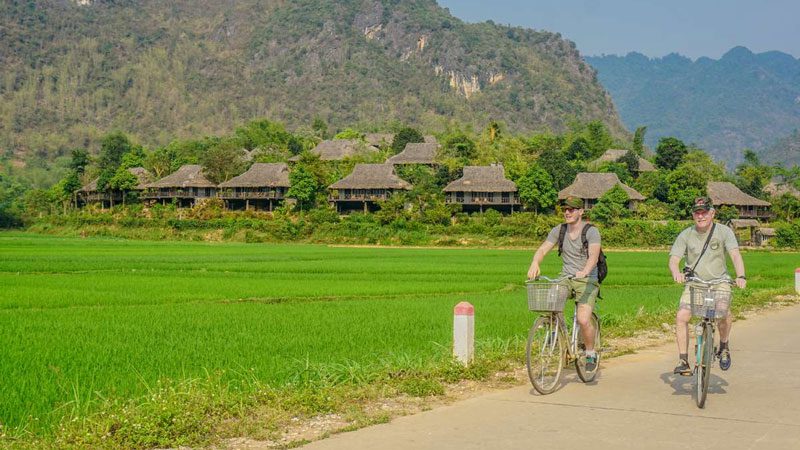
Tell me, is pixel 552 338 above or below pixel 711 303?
below

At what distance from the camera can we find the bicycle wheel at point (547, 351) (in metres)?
8.20

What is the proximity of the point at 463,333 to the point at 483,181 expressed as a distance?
5686 centimetres

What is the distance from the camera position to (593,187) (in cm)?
6588

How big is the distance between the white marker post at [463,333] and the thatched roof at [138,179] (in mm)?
71315

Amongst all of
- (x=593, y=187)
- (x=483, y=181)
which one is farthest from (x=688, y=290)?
(x=593, y=187)

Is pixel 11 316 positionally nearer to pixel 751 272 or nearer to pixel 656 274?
pixel 656 274

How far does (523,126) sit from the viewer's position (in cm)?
17312

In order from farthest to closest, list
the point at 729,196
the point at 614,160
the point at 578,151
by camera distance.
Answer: the point at 578,151 → the point at 614,160 → the point at 729,196

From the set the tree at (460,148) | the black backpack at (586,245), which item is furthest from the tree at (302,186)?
the black backpack at (586,245)

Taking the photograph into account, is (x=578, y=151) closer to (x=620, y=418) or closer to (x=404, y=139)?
(x=404, y=139)

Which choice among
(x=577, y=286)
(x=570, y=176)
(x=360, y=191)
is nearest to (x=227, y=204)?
(x=360, y=191)

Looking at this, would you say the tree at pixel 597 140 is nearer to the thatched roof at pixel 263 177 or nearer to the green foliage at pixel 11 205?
the thatched roof at pixel 263 177

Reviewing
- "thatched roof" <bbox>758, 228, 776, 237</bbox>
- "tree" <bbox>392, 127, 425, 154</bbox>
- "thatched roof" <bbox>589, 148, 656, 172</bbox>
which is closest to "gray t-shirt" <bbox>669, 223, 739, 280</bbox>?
"thatched roof" <bbox>758, 228, 776, 237</bbox>

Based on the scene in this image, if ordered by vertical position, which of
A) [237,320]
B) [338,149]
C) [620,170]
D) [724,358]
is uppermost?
[338,149]
